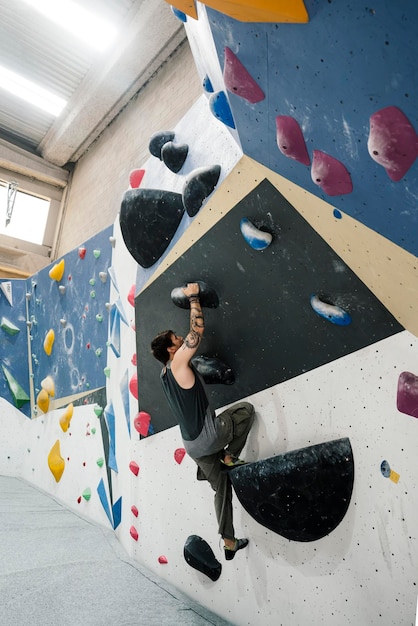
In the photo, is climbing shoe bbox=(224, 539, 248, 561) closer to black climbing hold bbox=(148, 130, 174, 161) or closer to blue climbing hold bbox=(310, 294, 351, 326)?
blue climbing hold bbox=(310, 294, 351, 326)

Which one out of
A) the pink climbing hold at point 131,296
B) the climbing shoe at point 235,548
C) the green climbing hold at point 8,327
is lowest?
the climbing shoe at point 235,548

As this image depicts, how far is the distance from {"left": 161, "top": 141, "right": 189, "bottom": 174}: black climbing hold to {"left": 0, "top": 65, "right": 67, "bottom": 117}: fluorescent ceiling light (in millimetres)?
3580

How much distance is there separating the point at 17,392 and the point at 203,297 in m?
3.09

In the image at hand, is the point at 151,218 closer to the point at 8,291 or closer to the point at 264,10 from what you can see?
the point at 264,10

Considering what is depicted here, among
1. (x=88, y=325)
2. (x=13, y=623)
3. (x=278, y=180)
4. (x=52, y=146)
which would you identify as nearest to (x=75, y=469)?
(x=88, y=325)

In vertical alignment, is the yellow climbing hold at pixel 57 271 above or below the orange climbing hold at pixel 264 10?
above

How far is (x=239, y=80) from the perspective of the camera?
91 cm

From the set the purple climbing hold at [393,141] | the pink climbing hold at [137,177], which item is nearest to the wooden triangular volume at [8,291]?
the pink climbing hold at [137,177]

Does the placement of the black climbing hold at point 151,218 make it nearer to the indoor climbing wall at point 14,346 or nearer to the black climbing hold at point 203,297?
the black climbing hold at point 203,297

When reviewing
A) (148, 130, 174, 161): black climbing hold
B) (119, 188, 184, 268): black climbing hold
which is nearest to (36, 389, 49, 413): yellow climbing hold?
(119, 188, 184, 268): black climbing hold

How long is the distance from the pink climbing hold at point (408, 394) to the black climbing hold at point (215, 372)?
68 centimetres

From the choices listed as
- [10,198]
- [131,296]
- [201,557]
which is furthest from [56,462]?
[10,198]

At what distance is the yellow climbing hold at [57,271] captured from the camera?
11.3ft

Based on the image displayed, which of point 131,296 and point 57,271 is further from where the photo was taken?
point 57,271
